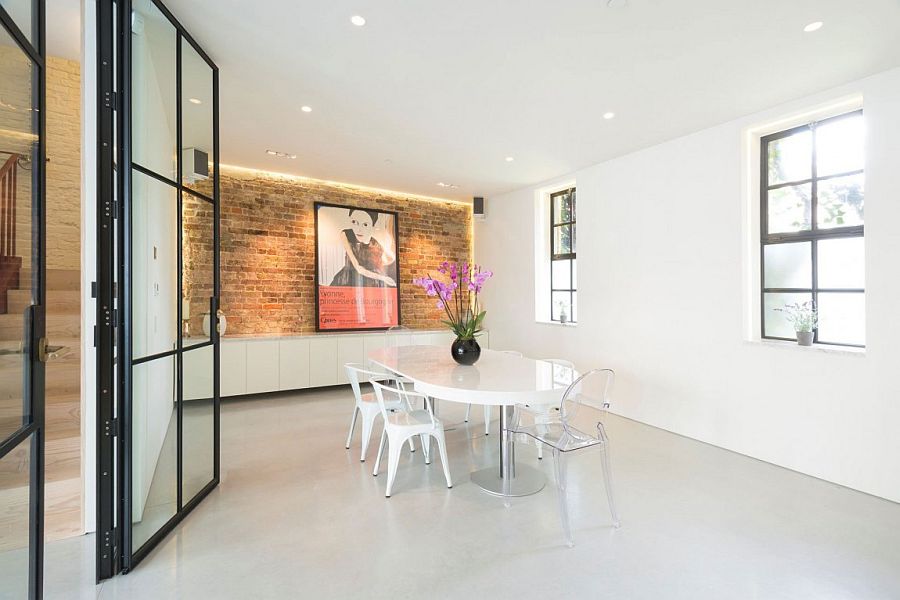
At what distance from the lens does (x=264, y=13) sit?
7.91 ft

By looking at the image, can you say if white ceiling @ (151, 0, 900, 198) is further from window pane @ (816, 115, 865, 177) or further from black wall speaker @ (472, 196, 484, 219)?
black wall speaker @ (472, 196, 484, 219)

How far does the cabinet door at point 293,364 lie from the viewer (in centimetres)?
560

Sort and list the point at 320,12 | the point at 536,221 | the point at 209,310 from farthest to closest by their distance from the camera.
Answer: the point at 536,221 < the point at 209,310 < the point at 320,12

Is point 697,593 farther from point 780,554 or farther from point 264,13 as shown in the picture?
point 264,13

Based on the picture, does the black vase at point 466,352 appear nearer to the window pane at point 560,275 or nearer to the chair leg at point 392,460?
the chair leg at point 392,460

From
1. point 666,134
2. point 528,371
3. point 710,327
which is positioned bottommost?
point 528,371

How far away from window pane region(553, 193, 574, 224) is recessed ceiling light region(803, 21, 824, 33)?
136 inches

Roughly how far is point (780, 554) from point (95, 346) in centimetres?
355

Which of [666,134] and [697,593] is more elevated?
[666,134]

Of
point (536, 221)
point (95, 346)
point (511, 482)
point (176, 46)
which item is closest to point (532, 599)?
point (511, 482)

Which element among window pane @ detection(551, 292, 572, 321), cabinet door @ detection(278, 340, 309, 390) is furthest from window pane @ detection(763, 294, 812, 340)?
cabinet door @ detection(278, 340, 309, 390)

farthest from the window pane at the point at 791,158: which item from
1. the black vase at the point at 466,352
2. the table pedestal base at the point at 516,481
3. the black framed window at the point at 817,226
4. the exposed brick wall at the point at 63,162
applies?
the exposed brick wall at the point at 63,162

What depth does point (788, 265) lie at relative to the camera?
3631mm

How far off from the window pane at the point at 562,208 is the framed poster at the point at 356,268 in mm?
2432
